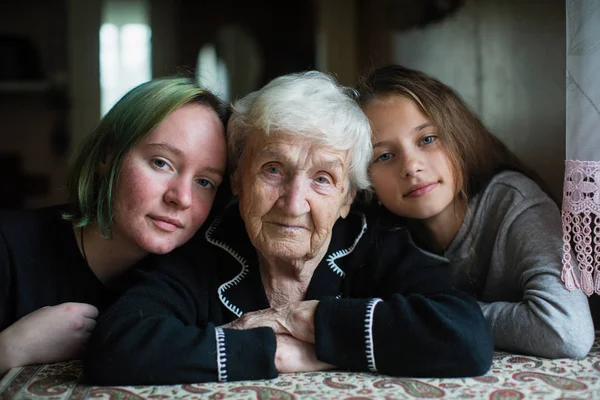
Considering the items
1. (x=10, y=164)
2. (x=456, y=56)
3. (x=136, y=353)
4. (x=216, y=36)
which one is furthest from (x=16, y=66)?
(x=136, y=353)

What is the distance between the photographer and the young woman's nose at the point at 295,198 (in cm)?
154

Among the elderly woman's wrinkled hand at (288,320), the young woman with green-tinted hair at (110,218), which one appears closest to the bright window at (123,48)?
the young woman with green-tinted hair at (110,218)

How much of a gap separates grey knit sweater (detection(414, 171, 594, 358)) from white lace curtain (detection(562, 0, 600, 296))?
3.6 inches

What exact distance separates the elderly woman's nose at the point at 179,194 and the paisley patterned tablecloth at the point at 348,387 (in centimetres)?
45

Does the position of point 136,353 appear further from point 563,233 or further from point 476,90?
point 476,90

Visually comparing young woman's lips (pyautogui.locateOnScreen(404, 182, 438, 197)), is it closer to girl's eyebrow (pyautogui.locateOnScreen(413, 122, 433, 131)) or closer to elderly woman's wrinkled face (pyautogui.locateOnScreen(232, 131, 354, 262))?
girl's eyebrow (pyautogui.locateOnScreen(413, 122, 433, 131))

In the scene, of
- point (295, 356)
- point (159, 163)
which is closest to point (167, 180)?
point (159, 163)

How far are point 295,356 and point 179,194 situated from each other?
480mm

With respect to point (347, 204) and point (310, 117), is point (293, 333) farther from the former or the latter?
point (310, 117)

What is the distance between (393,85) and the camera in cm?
186

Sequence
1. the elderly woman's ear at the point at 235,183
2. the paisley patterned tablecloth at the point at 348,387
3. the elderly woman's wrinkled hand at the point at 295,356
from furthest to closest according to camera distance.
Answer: the elderly woman's ear at the point at 235,183 < the elderly woman's wrinkled hand at the point at 295,356 < the paisley patterned tablecloth at the point at 348,387

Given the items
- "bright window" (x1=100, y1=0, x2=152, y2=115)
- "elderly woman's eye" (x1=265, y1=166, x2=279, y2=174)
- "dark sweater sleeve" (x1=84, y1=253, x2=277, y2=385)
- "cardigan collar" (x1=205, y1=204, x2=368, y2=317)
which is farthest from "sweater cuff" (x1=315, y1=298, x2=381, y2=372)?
"bright window" (x1=100, y1=0, x2=152, y2=115)

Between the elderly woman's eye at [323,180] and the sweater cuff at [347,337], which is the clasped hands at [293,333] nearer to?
the sweater cuff at [347,337]

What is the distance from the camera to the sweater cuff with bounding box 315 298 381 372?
4.74 ft
